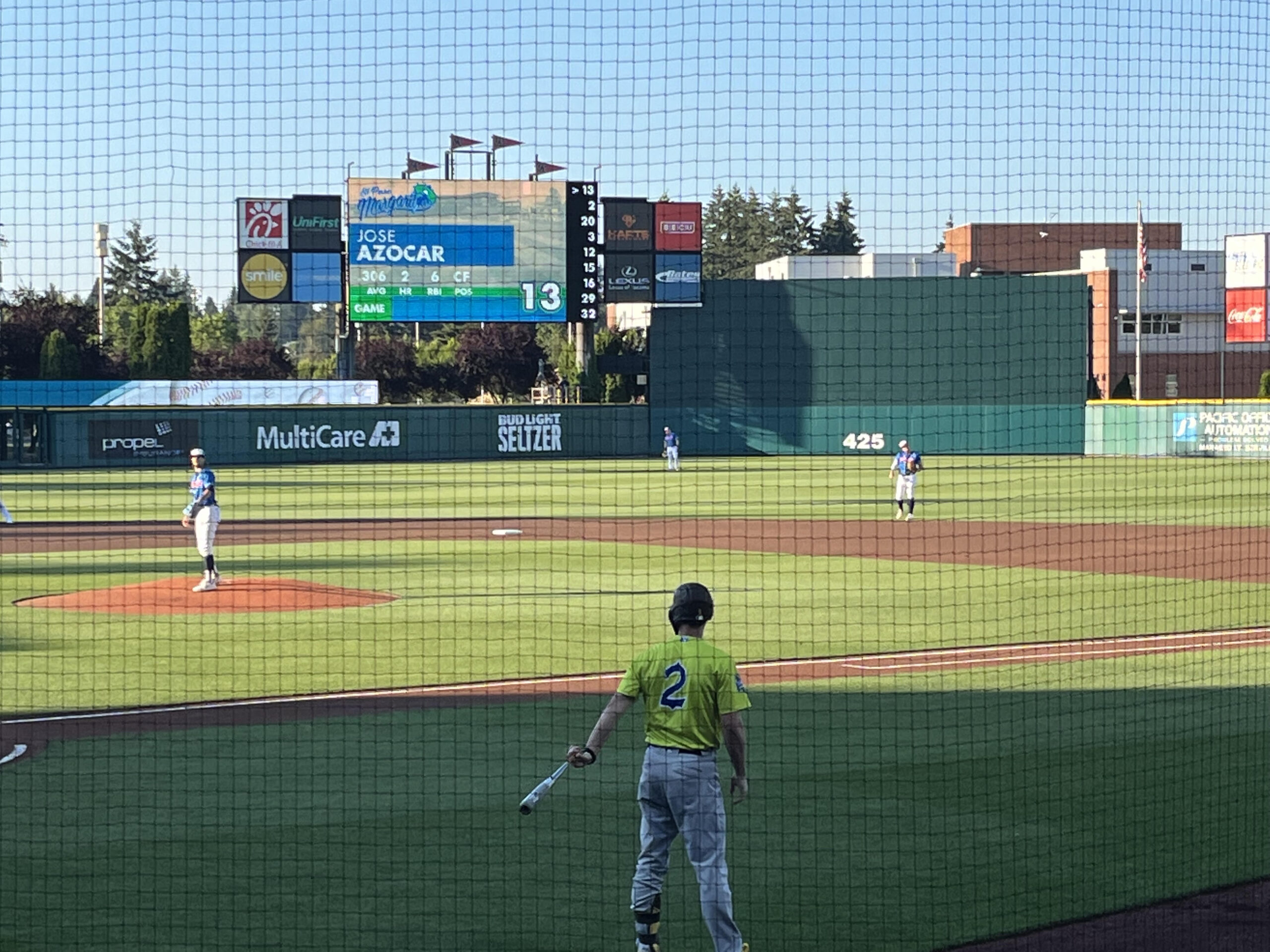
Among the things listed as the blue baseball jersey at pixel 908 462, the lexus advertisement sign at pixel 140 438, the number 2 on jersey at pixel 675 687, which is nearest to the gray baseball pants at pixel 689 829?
the number 2 on jersey at pixel 675 687

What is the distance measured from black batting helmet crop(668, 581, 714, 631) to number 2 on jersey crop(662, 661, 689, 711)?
0.17m

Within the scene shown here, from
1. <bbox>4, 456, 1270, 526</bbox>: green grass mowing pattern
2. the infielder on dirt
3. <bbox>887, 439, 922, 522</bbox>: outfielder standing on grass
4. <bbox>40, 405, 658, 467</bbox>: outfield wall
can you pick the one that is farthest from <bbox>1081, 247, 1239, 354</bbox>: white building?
the infielder on dirt

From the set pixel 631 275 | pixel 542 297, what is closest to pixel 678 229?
pixel 631 275

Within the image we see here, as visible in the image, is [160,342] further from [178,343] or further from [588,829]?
[588,829]

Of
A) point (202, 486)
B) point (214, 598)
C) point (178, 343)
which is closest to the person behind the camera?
point (214, 598)

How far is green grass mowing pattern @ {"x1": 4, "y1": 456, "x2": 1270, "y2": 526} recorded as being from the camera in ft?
121

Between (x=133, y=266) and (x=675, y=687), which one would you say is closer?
(x=675, y=687)

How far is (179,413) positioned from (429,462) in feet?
29.9

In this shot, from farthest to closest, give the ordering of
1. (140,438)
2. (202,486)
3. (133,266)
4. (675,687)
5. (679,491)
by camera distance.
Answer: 1. (140,438)
2. (679,491)
3. (133,266)
4. (202,486)
5. (675,687)

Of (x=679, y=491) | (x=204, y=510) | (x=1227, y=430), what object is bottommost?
(x=679, y=491)

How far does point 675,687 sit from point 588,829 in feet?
10.5

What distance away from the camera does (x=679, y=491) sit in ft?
147

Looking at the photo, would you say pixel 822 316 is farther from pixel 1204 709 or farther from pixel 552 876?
pixel 552 876

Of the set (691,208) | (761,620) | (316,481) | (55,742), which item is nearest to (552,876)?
(55,742)
